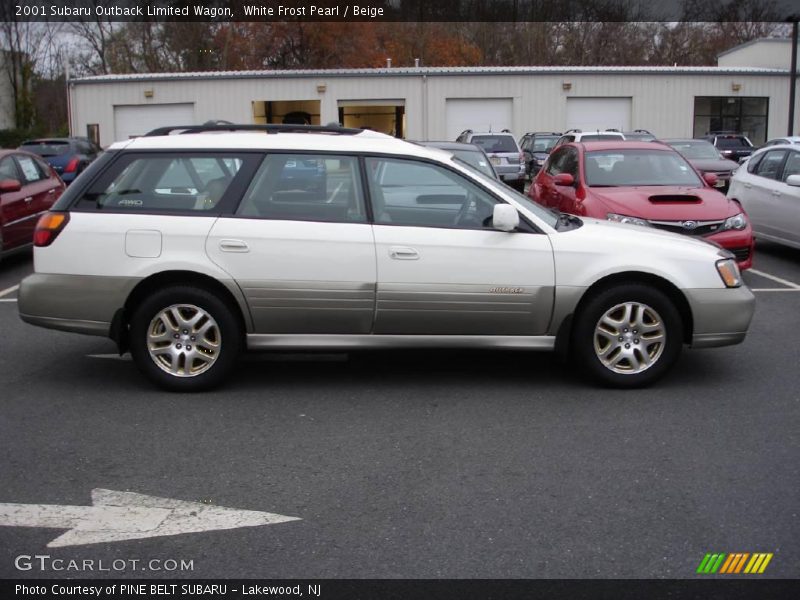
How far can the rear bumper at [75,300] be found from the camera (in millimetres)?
5965

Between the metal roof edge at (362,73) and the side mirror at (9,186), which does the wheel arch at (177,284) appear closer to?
the side mirror at (9,186)

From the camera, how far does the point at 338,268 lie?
5914mm

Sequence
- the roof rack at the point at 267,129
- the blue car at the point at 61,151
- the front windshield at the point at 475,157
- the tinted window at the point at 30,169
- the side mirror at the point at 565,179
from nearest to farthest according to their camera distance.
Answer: the roof rack at the point at 267,129, the side mirror at the point at 565,179, the tinted window at the point at 30,169, the front windshield at the point at 475,157, the blue car at the point at 61,151

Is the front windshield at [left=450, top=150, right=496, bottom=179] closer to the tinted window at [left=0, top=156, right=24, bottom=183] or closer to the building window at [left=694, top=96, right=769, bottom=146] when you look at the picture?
the tinted window at [left=0, top=156, right=24, bottom=183]

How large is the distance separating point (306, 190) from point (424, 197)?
31.5 inches

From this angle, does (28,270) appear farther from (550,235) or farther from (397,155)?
(550,235)

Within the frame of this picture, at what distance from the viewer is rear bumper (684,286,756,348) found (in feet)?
19.9

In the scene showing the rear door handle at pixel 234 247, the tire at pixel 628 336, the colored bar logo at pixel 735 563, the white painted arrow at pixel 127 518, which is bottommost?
the colored bar logo at pixel 735 563

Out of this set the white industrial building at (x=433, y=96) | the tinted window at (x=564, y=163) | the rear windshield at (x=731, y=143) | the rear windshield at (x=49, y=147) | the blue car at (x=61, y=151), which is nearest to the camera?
the tinted window at (x=564, y=163)

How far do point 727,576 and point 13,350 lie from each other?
588 cm

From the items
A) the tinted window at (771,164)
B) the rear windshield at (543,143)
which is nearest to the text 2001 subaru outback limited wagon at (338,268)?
the tinted window at (771,164)

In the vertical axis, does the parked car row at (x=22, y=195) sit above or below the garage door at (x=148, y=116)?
below

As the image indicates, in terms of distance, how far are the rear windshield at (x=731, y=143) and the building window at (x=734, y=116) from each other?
734cm
